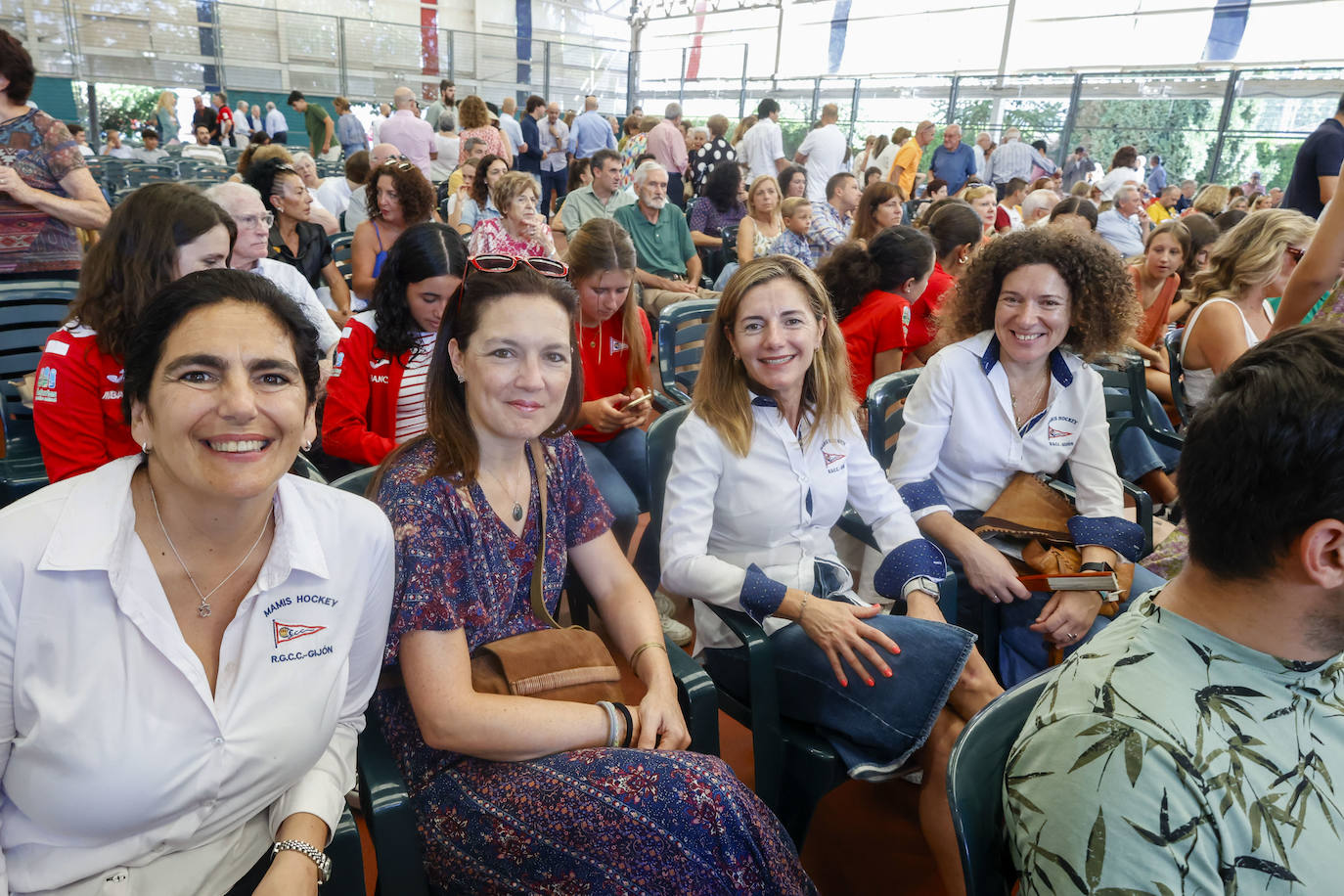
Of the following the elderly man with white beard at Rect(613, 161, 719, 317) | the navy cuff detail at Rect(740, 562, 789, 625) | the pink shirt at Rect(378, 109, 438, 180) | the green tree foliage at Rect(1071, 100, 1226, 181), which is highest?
the green tree foliage at Rect(1071, 100, 1226, 181)

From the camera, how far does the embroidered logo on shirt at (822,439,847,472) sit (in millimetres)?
2191

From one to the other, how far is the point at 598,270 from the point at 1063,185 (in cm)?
1188

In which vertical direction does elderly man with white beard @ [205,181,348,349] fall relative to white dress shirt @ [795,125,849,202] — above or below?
below

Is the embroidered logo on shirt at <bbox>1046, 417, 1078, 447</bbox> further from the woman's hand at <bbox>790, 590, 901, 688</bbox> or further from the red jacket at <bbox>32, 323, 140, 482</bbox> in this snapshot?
the red jacket at <bbox>32, 323, 140, 482</bbox>

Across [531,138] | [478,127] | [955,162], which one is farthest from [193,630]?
[531,138]

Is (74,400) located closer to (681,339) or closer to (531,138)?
(681,339)

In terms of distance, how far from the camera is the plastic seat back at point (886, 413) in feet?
8.98

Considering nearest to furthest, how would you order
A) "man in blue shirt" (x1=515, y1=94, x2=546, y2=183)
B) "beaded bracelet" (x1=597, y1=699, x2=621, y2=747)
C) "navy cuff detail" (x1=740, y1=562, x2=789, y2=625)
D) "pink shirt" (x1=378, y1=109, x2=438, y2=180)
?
"beaded bracelet" (x1=597, y1=699, x2=621, y2=747) < "navy cuff detail" (x1=740, y1=562, x2=789, y2=625) < "pink shirt" (x1=378, y1=109, x2=438, y2=180) < "man in blue shirt" (x1=515, y1=94, x2=546, y2=183)

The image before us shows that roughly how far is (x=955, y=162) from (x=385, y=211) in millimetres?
8445

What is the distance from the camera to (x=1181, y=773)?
953 millimetres

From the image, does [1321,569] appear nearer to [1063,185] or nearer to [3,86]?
[3,86]

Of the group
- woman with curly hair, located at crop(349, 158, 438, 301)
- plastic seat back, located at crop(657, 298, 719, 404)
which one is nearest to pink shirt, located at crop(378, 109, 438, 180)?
woman with curly hair, located at crop(349, 158, 438, 301)

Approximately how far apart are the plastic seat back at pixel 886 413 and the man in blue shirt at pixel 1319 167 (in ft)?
8.86

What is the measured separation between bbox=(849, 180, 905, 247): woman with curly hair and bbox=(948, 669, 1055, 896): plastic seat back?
4.40 m
